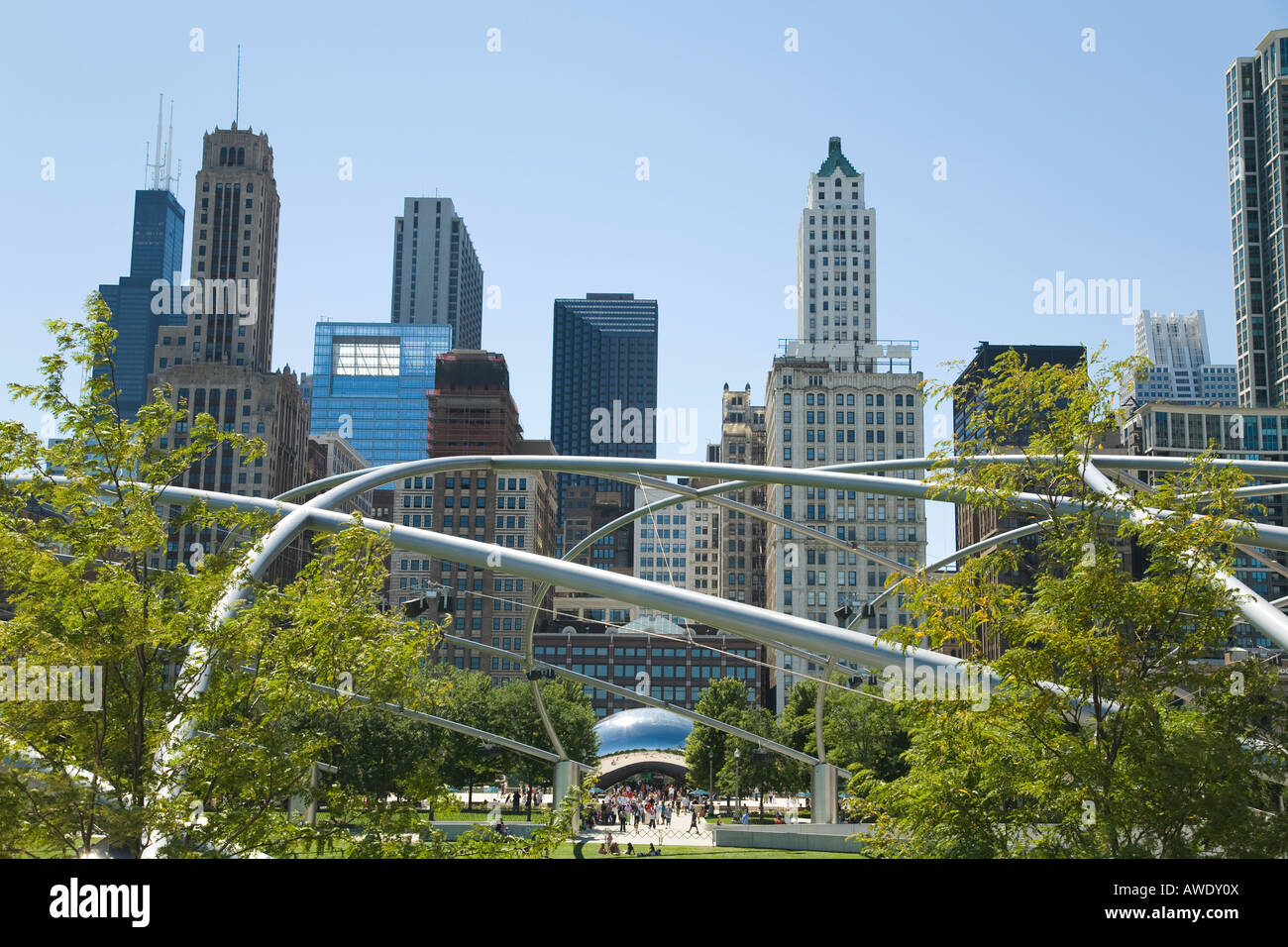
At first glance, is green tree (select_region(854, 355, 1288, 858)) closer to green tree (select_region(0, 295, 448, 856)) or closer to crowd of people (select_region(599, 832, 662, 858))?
green tree (select_region(0, 295, 448, 856))

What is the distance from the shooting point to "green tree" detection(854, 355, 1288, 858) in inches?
525

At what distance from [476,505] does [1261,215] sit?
13534 cm

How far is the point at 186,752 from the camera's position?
1370cm

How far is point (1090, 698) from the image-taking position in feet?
48.3

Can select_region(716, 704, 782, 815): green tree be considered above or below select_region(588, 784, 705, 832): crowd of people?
above

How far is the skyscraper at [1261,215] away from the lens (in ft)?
629

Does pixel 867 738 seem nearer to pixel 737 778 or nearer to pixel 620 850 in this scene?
pixel 737 778

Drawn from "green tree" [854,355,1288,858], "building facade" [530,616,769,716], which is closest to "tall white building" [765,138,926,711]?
"building facade" [530,616,769,716]

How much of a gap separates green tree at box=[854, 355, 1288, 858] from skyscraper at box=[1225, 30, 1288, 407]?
196 metres

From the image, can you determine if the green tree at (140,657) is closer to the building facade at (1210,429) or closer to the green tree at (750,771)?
the green tree at (750,771)

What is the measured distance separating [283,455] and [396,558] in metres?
19.6

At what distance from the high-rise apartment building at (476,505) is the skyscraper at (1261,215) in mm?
116120

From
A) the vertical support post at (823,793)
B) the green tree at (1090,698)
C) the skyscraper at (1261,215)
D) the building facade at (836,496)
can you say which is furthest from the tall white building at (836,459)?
the green tree at (1090,698)

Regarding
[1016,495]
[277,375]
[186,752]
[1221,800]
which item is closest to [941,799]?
[1221,800]
